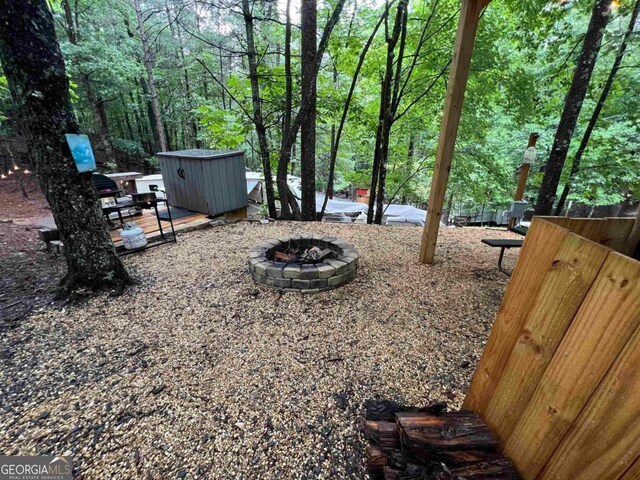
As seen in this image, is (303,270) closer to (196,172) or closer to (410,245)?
(410,245)

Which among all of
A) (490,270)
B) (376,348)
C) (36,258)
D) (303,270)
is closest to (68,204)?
(36,258)

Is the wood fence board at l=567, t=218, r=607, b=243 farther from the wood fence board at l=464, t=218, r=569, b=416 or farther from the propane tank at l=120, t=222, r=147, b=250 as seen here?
the propane tank at l=120, t=222, r=147, b=250

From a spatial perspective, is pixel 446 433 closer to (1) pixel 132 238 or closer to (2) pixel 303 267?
(2) pixel 303 267

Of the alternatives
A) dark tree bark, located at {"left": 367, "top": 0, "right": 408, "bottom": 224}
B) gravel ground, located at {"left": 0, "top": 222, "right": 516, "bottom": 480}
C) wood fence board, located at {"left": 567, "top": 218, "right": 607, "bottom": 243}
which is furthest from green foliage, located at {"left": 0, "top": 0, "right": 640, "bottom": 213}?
wood fence board, located at {"left": 567, "top": 218, "right": 607, "bottom": 243}

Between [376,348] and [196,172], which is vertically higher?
[196,172]

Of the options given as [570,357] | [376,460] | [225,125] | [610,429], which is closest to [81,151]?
[376,460]

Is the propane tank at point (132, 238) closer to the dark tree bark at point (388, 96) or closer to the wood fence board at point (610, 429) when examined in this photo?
the wood fence board at point (610, 429)

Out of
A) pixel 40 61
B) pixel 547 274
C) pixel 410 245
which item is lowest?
pixel 410 245

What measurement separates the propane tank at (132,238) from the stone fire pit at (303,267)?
1598mm

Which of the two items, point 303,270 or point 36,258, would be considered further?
point 36,258

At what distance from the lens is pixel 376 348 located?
198 centimetres

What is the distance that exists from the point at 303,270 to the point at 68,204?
6.89 ft

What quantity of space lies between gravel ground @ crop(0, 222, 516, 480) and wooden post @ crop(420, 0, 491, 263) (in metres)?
0.69

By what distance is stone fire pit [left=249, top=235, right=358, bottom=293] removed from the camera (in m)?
2.71
